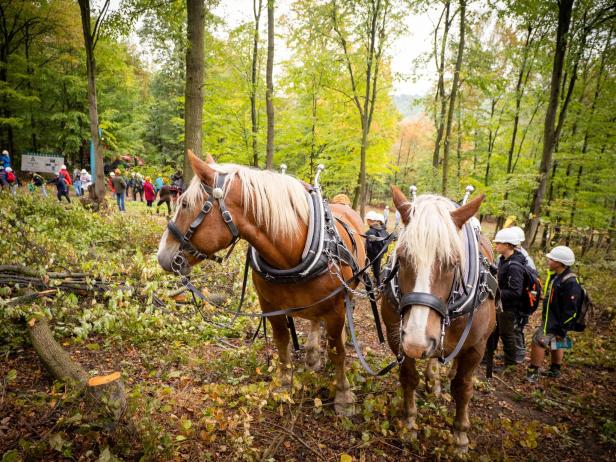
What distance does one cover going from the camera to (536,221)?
34.1 feet

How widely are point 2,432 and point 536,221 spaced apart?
42.4 feet

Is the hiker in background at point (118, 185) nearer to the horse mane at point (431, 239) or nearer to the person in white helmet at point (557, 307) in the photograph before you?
the horse mane at point (431, 239)

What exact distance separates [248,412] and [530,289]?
13.3 ft

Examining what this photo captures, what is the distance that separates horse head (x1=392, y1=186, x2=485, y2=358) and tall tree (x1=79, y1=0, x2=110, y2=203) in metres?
10.5

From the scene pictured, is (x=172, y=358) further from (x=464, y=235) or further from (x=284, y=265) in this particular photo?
(x=464, y=235)

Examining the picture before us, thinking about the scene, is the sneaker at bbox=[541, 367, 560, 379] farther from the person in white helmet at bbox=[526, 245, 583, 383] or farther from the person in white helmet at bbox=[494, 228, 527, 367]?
the person in white helmet at bbox=[494, 228, 527, 367]

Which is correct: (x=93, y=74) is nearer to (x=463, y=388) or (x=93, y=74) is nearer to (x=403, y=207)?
(x=403, y=207)

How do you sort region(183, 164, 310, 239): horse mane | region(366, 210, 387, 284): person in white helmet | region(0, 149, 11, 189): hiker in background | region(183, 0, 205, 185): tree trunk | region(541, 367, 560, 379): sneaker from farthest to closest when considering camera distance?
region(0, 149, 11, 189): hiker in background < region(183, 0, 205, 185): tree trunk < region(366, 210, 387, 284): person in white helmet < region(541, 367, 560, 379): sneaker < region(183, 164, 310, 239): horse mane

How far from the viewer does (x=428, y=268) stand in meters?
2.01

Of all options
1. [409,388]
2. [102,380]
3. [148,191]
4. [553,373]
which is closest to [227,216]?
[102,380]

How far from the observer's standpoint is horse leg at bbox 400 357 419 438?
2.83 metres

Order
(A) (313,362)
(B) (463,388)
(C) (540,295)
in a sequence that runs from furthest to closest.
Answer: (C) (540,295) → (A) (313,362) → (B) (463,388)

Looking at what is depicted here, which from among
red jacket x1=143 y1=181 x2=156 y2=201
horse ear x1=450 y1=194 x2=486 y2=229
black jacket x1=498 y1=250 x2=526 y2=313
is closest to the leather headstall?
horse ear x1=450 y1=194 x2=486 y2=229

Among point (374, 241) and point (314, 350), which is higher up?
point (374, 241)
